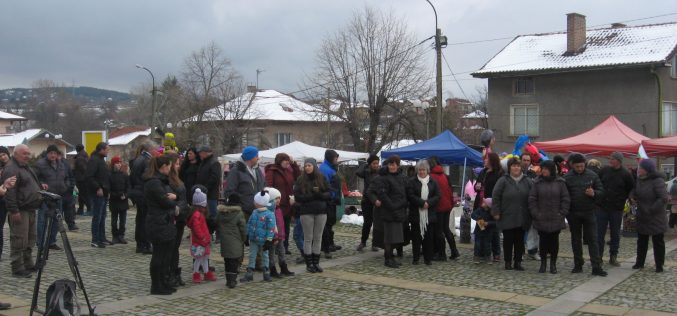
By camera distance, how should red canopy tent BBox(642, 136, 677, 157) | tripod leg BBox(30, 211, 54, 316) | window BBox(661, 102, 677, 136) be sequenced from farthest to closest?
window BBox(661, 102, 677, 136), red canopy tent BBox(642, 136, 677, 157), tripod leg BBox(30, 211, 54, 316)

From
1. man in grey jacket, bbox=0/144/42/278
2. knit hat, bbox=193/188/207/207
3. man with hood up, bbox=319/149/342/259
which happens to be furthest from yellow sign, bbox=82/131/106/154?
knit hat, bbox=193/188/207/207

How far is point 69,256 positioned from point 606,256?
8924 millimetres

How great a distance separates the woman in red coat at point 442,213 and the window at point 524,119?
26.8 meters

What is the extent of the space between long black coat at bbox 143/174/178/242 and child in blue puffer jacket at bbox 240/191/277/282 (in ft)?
4.16

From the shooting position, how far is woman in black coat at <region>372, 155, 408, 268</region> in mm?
10227

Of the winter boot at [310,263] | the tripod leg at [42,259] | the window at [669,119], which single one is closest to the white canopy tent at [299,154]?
the winter boot at [310,263]

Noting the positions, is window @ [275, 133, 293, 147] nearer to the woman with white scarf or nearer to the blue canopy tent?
the blue canopy tent

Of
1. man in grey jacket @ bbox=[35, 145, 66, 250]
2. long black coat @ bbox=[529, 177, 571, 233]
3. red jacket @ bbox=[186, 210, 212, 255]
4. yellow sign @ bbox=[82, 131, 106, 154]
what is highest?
yellow sign @ bbox=[82, 131, 106, 154]

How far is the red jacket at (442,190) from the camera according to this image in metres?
10.9

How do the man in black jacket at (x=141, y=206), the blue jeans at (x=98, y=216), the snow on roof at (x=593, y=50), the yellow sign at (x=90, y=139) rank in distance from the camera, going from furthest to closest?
the snow on roof at (x=593, y=50), the yellow sign at (x=90, y=139), the blue jeans at (x=98, y=216), the man in black jacket at (x=141, y=206)

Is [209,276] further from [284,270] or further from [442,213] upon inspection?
[442,213]

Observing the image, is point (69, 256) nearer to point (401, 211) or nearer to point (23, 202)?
point (23, 202)

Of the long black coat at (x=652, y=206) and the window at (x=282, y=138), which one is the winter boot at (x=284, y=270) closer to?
the long black coat at (x=652, y=206)

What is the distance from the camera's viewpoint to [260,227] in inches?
348
